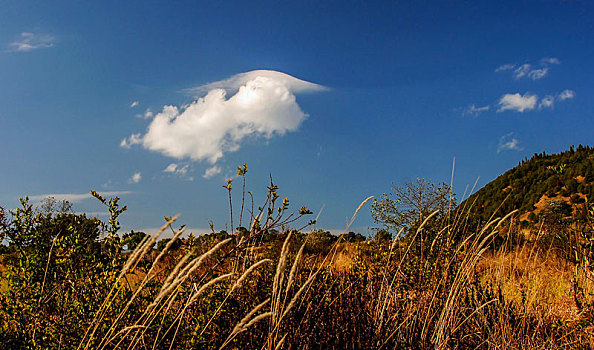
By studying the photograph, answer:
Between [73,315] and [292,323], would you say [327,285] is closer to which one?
[292,323]

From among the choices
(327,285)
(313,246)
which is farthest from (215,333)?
(313,246)

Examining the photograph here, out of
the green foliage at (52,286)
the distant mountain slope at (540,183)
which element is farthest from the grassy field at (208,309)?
the distant mountain slope at (540,183)

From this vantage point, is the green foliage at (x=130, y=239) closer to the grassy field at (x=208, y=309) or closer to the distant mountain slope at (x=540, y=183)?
the grassy field at (x=208, y=309)

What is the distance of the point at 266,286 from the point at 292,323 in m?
0.65

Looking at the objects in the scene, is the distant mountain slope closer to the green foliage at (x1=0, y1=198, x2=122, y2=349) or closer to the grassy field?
the grassy field

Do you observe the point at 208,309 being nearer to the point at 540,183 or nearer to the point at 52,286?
the point at 52,286

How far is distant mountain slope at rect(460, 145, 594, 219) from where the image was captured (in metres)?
27.3

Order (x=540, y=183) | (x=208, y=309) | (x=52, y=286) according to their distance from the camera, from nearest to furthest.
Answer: (x=208, y=309), (x=52, y=286), (x=540, y=183)

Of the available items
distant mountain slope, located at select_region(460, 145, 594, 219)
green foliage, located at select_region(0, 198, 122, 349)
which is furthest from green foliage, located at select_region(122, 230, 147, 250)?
distant mountain slope, located at select_region(460, 145, 594, 219)

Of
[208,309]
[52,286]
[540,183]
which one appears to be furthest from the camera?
[540,183]

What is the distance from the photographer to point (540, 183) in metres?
30.4

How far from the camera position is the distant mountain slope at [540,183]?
27312mm

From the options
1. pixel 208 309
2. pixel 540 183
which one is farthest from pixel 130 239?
pixel 540 183

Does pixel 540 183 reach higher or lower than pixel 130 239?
higher
